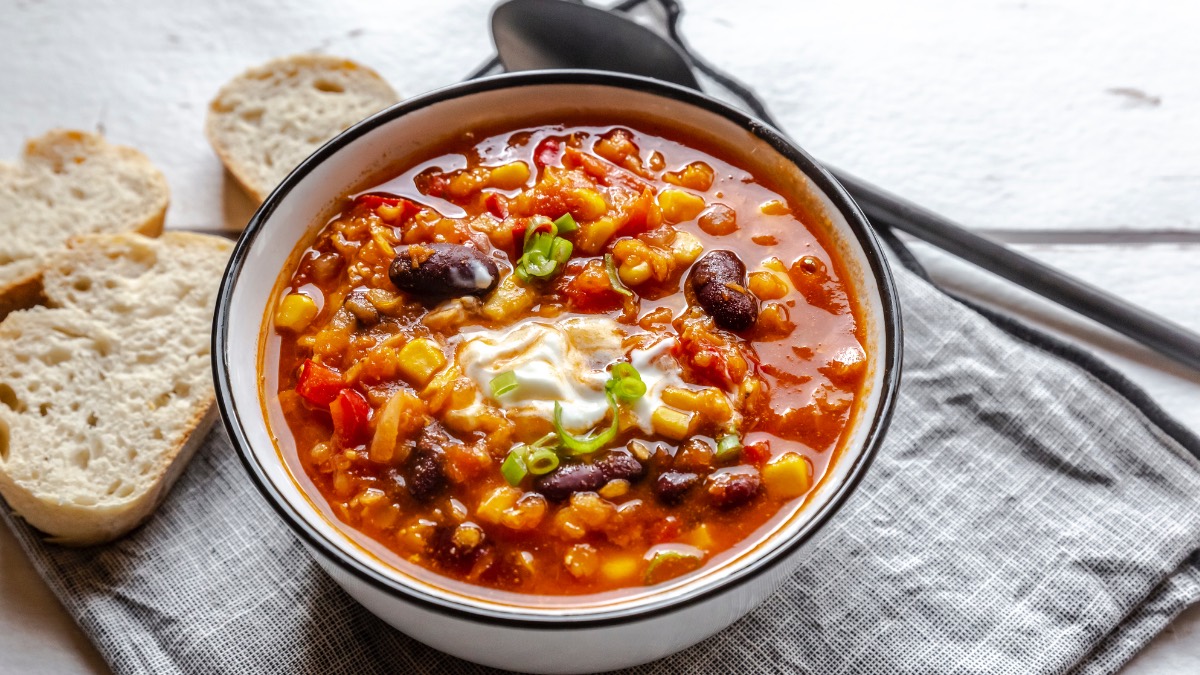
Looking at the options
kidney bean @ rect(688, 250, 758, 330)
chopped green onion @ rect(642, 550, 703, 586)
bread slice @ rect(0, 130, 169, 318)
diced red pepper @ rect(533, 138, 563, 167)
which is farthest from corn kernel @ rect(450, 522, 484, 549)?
bread slice @ rect(0, 130, 169, 318)

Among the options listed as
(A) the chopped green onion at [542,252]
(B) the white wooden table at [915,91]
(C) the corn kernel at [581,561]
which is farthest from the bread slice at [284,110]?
(C) the corn kernel at [581,561]

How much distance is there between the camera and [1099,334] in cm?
371

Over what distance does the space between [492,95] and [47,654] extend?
2.07 meters

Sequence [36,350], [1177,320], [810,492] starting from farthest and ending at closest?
[1177,320], [36,350], [810,492]

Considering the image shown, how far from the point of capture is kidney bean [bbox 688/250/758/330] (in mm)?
2844

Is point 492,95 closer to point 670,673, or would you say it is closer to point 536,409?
point 536,409

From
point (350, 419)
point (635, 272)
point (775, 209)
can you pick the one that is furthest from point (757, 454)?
point (350, 419)

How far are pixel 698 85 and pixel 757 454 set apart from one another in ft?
6.30

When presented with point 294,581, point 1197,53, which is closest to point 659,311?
point 294,581

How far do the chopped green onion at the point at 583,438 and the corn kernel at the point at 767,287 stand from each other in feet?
1.82

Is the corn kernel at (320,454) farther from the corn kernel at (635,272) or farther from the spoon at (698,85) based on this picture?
the spoon at (698,85)

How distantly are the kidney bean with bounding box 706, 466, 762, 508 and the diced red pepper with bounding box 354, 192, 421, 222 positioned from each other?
4.02 feet

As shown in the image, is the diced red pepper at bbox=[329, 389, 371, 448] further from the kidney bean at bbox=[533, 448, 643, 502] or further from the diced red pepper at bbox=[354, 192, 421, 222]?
the diced red pepper at bbox=[354, 192, 421, 222]

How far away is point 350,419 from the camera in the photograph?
2.72 m
